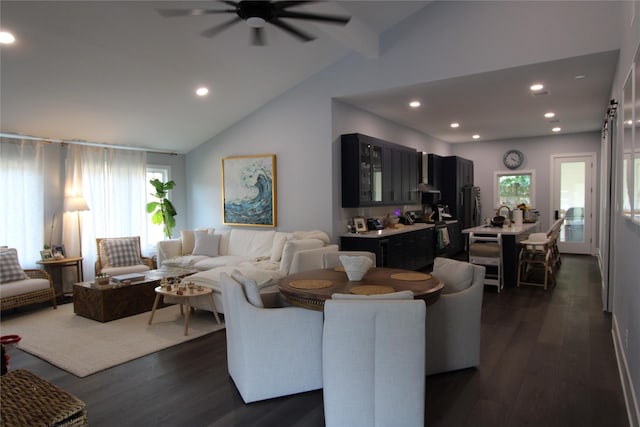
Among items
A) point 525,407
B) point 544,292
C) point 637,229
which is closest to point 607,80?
point 544,292

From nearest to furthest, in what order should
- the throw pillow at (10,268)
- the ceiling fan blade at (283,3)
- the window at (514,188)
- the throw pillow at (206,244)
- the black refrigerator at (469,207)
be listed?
the ceiling fan blade at (283,3) → the throw pillow at (10,268) → the throw pillow at (206,244) → the black refrigerator at (469,207) → the window at (514,188)

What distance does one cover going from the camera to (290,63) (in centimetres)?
566

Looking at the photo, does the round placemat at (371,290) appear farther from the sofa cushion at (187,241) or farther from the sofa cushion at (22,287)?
the sofa cushion at (187,241)

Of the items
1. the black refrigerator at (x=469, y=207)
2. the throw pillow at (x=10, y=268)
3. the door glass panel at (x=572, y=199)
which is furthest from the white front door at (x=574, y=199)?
the throw pillow at (x=10, y=268)

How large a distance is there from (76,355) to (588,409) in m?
4.09

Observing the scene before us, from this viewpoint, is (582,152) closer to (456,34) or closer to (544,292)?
(544,292)

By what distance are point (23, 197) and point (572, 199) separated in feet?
34.7

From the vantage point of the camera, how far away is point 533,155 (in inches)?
381

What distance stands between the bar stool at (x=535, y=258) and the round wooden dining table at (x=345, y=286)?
12.0ft

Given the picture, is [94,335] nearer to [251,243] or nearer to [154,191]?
[251,243]

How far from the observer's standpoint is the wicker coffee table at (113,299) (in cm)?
465

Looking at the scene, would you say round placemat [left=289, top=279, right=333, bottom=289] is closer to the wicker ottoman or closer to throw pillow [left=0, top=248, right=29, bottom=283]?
the wicker ottoman

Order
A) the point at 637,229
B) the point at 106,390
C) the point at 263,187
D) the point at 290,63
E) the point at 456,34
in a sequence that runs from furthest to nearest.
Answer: the point at 263,187, the point at 290,63, the point at 456,34, the point at 106,390, the point at 637,229

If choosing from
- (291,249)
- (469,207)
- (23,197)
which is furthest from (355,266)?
(469,207)
